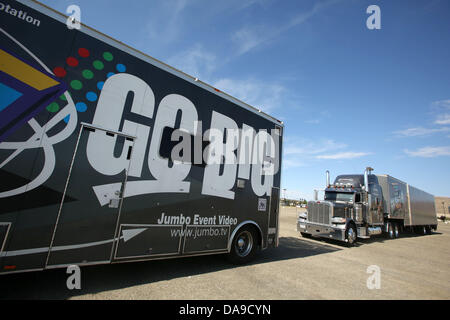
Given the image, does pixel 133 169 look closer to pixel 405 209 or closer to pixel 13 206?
pixel 13 206

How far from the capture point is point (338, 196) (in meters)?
11.7

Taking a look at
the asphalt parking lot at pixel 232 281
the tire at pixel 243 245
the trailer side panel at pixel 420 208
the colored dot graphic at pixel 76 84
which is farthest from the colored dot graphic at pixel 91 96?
the trailer side panel at pixel 420 208

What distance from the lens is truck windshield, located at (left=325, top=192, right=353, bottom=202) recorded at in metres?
11.3

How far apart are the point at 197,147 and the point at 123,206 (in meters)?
1.87

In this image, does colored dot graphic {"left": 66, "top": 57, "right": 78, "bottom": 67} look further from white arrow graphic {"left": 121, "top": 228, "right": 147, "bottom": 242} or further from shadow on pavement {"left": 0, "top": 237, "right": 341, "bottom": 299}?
shadow on pavement {"left": 0, "top": 237, "right": 341, "bottom": 299}

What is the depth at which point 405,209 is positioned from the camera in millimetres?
15453

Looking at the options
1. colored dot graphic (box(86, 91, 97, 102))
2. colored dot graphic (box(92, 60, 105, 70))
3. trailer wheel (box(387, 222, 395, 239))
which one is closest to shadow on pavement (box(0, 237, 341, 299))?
colored dot graphic (box(86, 91, 97, 102))

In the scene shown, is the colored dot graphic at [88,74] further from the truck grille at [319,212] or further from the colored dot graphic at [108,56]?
the truck grille at [319,212]

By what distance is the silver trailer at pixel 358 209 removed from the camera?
34.5 ft

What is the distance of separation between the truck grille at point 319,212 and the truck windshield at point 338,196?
1419mm

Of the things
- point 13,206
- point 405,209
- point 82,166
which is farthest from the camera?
point 405,209

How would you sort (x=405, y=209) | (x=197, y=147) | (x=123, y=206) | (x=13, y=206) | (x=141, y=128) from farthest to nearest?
(x=405, y=209) < (x=197, y=147) < (x=141, y=128) < (x=123, y=206) < (x=13, y=206)

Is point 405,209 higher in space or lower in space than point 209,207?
higher
